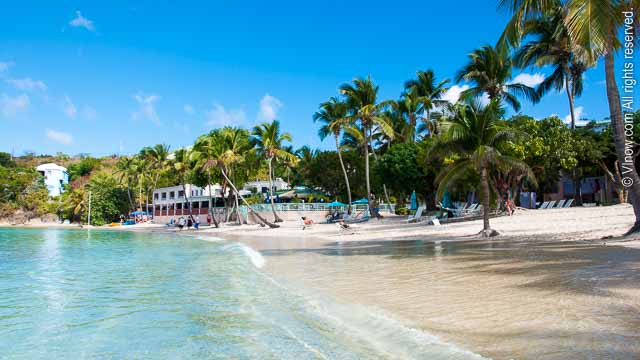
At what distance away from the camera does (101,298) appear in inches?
365

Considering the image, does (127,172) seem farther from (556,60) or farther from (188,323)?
(188,323)

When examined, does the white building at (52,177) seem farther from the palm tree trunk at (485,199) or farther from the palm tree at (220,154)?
the palm tree trunk at (485,199)

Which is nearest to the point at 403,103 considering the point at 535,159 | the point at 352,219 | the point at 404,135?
the point at 404,135

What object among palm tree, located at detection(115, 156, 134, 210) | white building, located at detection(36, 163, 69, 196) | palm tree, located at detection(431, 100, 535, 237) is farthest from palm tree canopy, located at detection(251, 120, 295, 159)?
white building, located at detection(36, 163, 69, 196)

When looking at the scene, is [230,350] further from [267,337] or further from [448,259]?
[448,259]

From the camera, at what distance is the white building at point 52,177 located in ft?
316

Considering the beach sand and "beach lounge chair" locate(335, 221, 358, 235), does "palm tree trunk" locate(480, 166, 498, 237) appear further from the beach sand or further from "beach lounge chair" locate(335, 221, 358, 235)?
"beach lounge chair" locate(335, 221, 358, 235)

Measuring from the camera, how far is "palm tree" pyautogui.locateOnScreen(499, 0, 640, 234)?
10.3 meters

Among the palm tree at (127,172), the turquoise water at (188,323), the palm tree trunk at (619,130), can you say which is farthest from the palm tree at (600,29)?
the palm tree at (127,172)

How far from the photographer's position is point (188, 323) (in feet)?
22.6

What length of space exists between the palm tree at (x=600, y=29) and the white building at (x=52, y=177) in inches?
3983

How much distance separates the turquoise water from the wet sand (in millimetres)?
641

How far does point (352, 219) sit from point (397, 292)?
29.3m

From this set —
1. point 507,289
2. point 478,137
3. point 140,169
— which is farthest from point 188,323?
point 140,169
